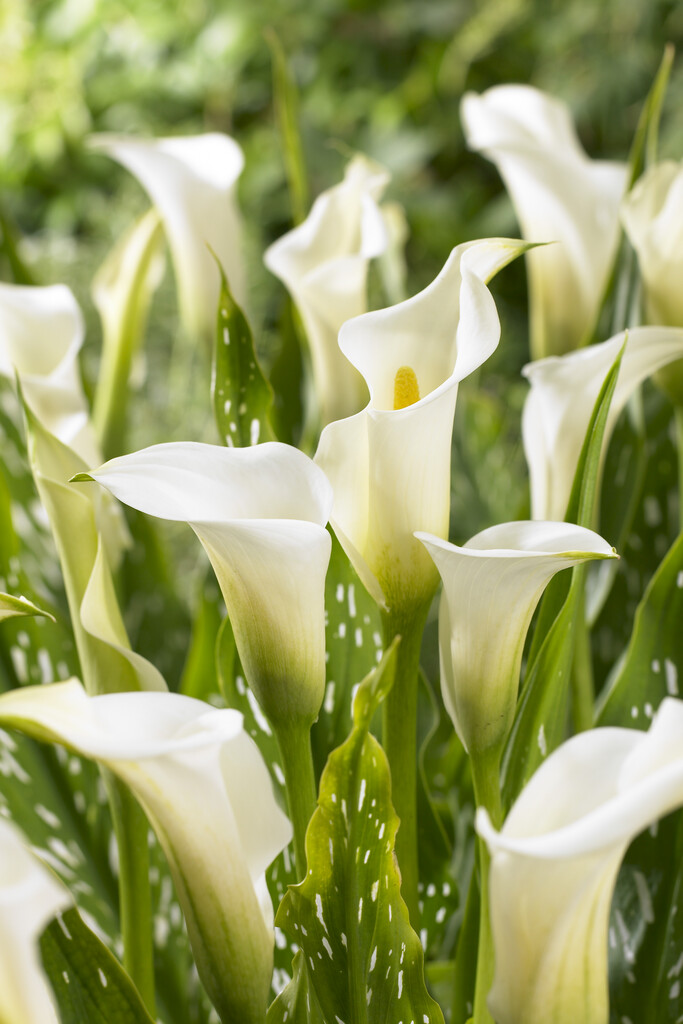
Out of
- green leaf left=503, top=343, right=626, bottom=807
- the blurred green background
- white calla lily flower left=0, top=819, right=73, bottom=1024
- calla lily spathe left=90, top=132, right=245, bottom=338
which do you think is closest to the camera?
white calla lily flower left=0, top=819, right=73, bottom=1024

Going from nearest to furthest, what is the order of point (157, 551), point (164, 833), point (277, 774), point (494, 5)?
point (164, 833)
point (277, 774)
point (157, 551)
point (494, 5)

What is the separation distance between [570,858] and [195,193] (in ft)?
0.90

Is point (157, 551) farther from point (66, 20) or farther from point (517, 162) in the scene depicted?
point (66, 20)

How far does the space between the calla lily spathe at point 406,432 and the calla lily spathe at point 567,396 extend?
38mm

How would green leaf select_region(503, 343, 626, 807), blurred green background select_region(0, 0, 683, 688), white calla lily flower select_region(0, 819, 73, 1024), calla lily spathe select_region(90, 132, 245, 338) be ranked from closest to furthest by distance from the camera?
1. white calla lily flower select_region(0, 819, 73, 1024)
2. green leaf select_region(503, 343, 626, 807)
3. calla lily spathe select_region(90, 132, 245, 338)
4. blurred green background select_region(0, 0, 683, 688)

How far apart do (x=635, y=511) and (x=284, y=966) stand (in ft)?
0.67

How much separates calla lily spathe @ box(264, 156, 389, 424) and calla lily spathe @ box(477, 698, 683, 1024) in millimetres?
160

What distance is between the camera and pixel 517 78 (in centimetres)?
166

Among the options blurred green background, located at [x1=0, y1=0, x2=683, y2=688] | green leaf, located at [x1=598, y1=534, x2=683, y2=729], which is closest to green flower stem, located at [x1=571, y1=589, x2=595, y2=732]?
green leaf, located at [x1=598, y1=534, x2=683, y2=729]

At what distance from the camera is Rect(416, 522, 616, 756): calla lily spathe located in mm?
173

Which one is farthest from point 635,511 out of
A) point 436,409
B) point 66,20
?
point 66,20

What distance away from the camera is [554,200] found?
1.05 feet

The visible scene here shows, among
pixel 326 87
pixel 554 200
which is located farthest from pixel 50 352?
pixel 326 87

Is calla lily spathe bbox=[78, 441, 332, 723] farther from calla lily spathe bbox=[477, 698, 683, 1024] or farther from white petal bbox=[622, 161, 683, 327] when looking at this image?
white petal bbox=[622, 161, 683, 327]
